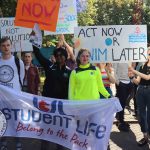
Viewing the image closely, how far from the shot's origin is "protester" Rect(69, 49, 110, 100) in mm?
6410

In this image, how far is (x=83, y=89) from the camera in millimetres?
6434

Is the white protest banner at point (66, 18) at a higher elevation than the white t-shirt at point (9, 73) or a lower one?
higher

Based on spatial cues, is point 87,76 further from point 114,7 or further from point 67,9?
point 114,7

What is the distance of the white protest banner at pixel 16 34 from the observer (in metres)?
9.16

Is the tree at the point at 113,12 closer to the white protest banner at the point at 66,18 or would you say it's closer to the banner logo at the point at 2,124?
the white protest banner at the point at 66,18

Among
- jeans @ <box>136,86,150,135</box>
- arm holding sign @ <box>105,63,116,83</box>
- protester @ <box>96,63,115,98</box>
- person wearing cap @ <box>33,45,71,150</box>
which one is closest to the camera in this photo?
person wearing cap @ <box>33,45,71,150</box>

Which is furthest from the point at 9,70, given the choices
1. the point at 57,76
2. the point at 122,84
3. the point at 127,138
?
the point at 122,84

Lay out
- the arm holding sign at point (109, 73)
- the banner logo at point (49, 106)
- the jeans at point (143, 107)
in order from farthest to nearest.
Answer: the jeans at point (143, 107) < the arm holding sign at point (109, 73) < the banner logo at point (49, 106)

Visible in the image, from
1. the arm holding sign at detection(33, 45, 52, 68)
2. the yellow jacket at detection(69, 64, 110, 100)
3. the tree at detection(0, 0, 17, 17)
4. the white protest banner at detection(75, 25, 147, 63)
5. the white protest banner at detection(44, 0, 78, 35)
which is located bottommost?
the yellow jacket at detection(69, 64, 110, 100)

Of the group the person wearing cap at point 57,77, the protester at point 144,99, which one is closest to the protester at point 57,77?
the person wearing cap at point 57,77

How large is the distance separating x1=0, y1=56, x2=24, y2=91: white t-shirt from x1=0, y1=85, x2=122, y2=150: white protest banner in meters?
0.27

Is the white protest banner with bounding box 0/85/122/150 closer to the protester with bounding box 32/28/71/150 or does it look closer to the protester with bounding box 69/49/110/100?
the protester with bounding box 69/49/110/100

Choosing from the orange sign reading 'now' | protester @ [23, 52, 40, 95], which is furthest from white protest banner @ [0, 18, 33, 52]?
protester @ [23, 52, 40, 95]

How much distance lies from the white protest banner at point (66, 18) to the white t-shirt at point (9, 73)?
2213 mm
